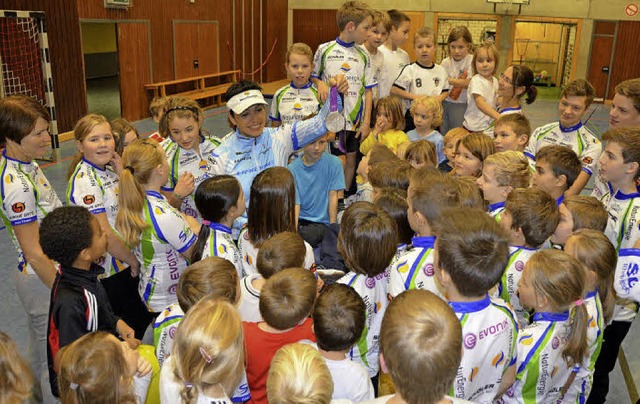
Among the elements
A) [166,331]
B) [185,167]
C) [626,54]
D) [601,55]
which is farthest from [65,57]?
[626,54]

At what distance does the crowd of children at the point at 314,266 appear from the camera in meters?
1.88

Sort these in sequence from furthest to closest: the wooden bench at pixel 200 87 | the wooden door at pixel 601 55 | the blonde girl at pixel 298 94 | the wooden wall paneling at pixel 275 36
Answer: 1. the wooden wall paneling at pixel 275 36
2. the wooden door at pixel 601 55
3. the wooden bench at pixel 200 87
4. the blonde girl at pixel 298 94

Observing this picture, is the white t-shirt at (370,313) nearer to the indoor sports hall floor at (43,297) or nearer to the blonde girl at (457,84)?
the indoor sports hall floor at (43,297)

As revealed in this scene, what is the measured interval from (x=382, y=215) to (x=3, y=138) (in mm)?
2407

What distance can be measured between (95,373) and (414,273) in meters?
1.55

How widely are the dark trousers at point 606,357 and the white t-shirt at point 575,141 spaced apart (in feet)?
5.88

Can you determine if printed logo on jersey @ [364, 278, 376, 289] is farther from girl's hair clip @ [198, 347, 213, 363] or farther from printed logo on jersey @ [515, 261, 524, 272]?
girl's hair clip @ [198, 347, 213, 363]

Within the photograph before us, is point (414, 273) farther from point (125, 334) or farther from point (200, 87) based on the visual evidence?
point (200, 87)

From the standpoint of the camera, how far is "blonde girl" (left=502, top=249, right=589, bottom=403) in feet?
7.66

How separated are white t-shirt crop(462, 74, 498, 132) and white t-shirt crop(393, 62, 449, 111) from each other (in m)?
0.47

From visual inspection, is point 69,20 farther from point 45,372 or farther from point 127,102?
→ point 45,372

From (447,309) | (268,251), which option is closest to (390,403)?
(447,309)

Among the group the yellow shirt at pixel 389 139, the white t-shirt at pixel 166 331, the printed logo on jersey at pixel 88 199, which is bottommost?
the white t-shirt at pixel 166 331

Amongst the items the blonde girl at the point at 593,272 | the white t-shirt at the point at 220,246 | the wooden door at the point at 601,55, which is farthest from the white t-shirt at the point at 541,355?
the wooden door at the point at 601,55
